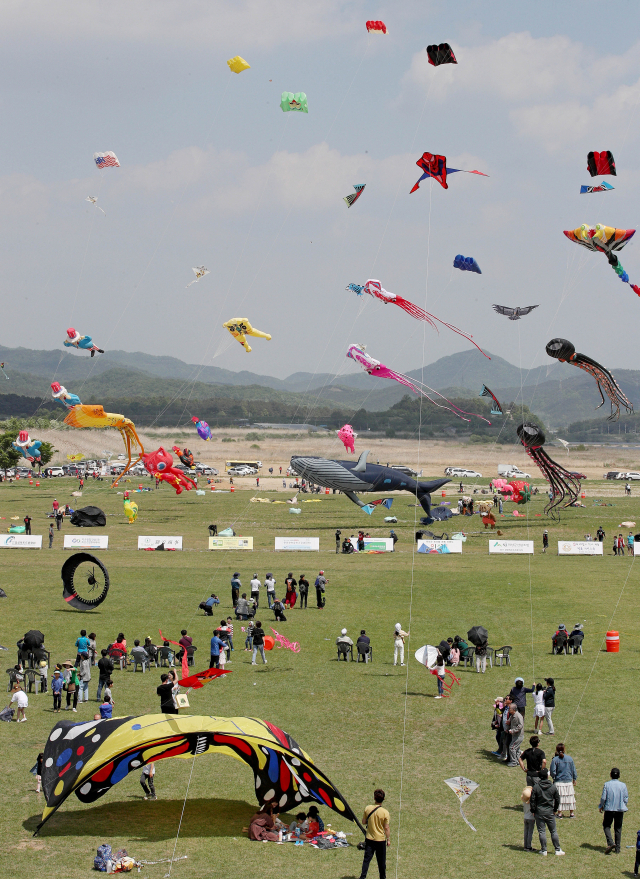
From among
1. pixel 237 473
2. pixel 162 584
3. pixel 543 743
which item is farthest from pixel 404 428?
pixel 543 743

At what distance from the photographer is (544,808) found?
Answer: 12016 mm

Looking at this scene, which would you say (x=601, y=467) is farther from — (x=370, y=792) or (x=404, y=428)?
(x=370, y=792)

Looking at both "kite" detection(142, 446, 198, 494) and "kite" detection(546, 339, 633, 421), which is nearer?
"kite" detection(546, 339, 633, 421)

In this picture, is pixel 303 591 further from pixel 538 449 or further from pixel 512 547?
pixel 512 547

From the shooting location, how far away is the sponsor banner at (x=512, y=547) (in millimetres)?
42281

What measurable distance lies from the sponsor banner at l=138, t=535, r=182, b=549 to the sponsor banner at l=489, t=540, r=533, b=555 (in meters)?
15.2

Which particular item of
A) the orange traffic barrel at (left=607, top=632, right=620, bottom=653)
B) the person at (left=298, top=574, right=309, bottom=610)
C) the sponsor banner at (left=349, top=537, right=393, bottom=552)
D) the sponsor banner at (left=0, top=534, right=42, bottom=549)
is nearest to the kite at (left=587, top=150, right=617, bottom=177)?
the orange traffic barrel at (left=607, top=632, right=620, bottom=653)

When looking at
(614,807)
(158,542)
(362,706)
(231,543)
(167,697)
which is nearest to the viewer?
(614,807)

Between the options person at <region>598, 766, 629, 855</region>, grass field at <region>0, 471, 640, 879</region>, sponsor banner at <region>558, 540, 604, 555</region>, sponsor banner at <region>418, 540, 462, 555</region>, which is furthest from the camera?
sponsor banner at <region>418, 540, 462, 555</region>

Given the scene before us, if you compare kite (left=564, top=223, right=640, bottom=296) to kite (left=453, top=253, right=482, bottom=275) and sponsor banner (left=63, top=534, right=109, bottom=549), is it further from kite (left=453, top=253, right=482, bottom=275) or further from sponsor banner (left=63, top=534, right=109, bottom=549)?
sponsor banner (left=63, top=534, right=109, bottom=549)

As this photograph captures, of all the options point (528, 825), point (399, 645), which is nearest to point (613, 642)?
point (399, 645)

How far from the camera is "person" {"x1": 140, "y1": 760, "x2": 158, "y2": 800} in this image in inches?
523

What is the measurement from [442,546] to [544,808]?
30713 millimetres

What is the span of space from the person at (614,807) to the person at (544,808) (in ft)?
2.21
